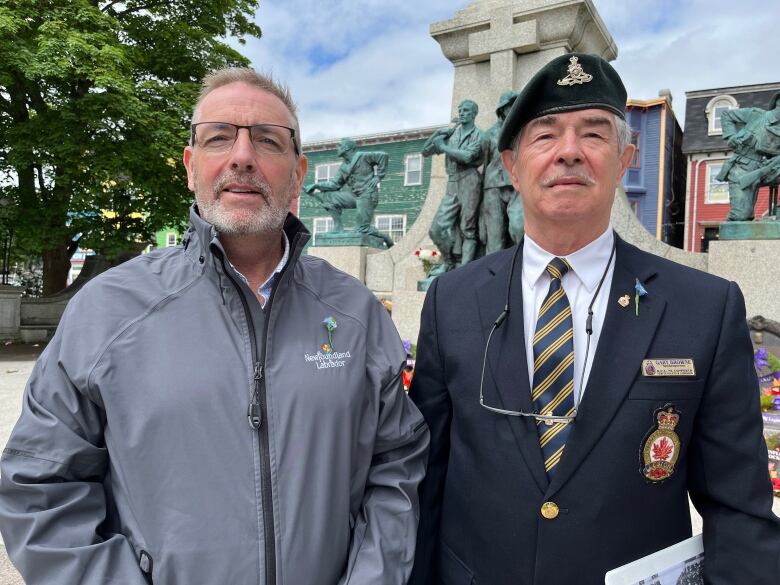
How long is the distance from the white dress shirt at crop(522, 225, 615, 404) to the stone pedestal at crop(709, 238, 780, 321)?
243 inches

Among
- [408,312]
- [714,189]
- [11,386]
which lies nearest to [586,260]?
[408,312]

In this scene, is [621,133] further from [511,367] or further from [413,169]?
[413,169]

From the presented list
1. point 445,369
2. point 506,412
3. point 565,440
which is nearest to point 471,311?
point 445,369

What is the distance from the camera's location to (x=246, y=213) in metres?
1.63

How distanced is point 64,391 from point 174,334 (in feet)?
0.87

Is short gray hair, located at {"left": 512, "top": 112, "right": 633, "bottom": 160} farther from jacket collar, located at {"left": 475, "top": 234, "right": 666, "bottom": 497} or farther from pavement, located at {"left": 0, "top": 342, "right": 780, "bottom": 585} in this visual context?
pavement, located at {"left": 0, "top": 342, "right": 780, "bottom": 585}

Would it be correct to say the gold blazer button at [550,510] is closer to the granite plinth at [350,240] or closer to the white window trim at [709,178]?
the granite plinth at [350,240]

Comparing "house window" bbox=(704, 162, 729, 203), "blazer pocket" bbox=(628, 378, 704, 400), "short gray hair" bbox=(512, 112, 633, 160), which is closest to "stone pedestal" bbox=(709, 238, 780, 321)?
"short gray hair" bbox=(512, 112, 633, 160)

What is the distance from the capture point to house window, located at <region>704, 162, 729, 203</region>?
26219mm

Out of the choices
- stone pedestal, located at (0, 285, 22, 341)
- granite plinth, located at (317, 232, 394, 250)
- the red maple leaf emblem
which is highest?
granite plinth, located at (317, 232, 394, 250)

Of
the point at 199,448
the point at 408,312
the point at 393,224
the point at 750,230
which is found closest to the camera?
the point at 199,448

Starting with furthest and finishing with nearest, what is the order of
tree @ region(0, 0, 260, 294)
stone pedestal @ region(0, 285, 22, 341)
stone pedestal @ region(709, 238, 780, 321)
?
stone pedestal @ region(0, 285, 22, 341)
tree @ region(0, 0, 260, 294)
stone pedestal @ region(709, 238, 780, 321)

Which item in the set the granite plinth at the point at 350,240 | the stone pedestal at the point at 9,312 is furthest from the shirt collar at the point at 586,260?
the stone pedestal at the point at 9,312

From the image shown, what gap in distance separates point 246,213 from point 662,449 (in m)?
1.20
